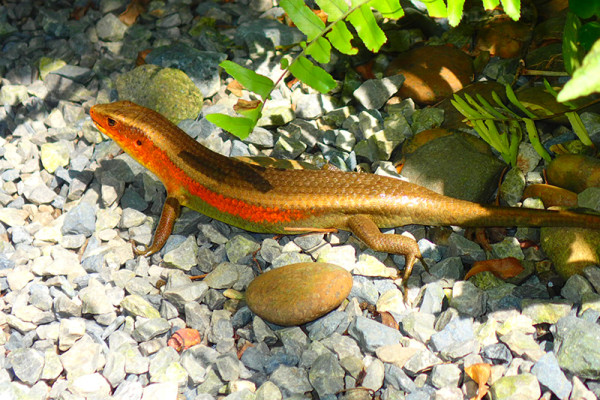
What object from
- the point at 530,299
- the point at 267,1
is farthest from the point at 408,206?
the point at 267,1

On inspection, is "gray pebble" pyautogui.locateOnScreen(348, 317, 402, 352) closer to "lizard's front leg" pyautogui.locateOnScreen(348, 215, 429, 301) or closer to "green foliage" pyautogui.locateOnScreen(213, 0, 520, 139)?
"lizard's front leg" pyautogui.locateOnScreen(348, 215, 429, 301)

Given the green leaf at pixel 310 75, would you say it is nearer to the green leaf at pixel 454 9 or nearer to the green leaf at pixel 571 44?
the green leaf at pixel 454 9

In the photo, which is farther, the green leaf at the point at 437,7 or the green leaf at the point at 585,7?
the green leaf at the point at 437,7

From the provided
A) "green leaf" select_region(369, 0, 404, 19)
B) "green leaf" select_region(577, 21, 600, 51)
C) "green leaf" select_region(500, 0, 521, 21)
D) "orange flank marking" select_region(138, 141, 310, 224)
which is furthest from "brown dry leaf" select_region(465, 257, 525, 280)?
"green leaf" select_region(369, 0, 404, 19)

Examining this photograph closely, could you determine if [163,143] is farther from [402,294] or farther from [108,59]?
[402,294]

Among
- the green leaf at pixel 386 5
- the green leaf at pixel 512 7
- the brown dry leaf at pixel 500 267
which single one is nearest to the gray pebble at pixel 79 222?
the green leaf at pixel 386 5

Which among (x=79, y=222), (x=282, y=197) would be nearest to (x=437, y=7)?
(x=282, y=197)
